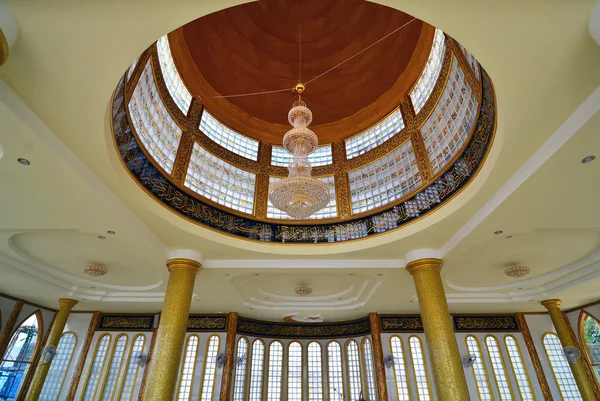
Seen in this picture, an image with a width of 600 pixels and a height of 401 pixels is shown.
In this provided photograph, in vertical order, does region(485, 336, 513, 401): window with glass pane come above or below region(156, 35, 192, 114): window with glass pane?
below

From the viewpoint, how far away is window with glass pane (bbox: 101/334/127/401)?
12.7 m

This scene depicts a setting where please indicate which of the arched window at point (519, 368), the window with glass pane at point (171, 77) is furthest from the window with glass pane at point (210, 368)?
the arched window at point (519, 368)

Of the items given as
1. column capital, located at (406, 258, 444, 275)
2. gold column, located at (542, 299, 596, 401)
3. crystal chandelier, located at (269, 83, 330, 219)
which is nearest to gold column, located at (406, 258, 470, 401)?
column capital, located at (406, 258, 444, 275)

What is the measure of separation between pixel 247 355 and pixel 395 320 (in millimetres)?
5968

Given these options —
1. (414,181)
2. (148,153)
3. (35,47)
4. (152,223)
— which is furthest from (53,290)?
(414,181)

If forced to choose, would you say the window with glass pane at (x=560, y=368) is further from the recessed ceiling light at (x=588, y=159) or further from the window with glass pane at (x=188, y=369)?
the window with glass pane at (x=188, y=369)

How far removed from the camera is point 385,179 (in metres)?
8.86

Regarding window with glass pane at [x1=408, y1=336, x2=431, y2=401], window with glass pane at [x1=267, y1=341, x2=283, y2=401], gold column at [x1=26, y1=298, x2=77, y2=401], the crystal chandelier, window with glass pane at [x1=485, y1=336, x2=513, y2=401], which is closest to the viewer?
the crystal chandelier

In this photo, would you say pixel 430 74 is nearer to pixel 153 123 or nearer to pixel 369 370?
pixel 153 123

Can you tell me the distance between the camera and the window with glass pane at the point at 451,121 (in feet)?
21.6

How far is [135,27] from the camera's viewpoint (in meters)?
3.66

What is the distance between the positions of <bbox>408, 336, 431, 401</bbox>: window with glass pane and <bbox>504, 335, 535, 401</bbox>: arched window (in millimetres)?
3190

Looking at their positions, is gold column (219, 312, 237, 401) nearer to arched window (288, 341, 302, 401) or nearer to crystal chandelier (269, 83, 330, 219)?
arched window (288, 341, 302, 401)

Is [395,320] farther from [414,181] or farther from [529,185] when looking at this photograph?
[529,185]
